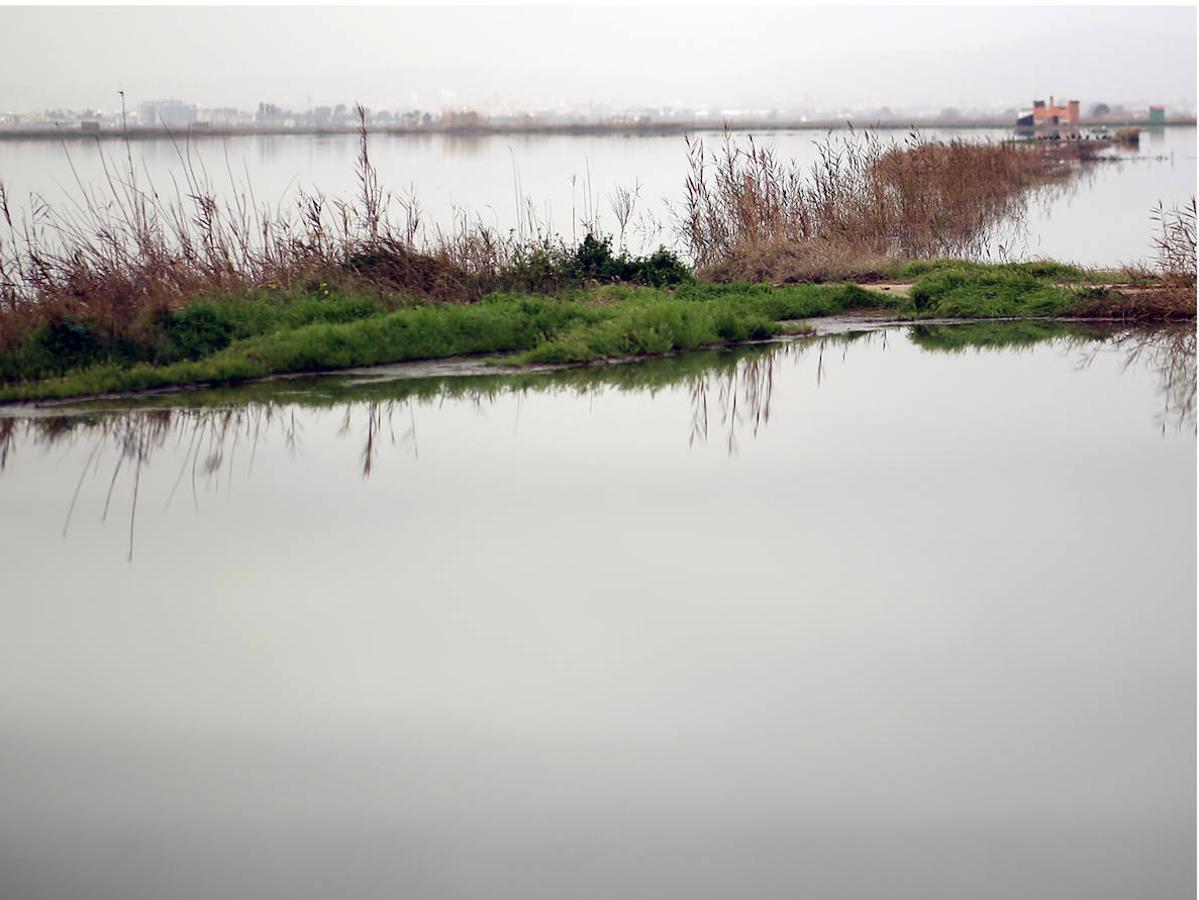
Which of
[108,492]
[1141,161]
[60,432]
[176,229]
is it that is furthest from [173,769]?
[1141,161]

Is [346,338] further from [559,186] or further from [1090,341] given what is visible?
[559,186]

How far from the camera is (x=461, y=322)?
12617 mm

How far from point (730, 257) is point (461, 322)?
17.0ft

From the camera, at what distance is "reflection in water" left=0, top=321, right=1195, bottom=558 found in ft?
30.9

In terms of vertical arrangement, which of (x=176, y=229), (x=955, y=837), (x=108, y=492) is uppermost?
(x=176, y=229)

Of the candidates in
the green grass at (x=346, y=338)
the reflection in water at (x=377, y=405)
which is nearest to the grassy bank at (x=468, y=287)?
the green grass at (x=346, y=338)

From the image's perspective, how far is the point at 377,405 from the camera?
427 inches

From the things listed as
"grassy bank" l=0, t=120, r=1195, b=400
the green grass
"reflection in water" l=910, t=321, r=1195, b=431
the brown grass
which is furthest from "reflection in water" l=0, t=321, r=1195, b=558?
the brown grass

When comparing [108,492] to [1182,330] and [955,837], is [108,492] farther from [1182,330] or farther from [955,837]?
[1182,330]

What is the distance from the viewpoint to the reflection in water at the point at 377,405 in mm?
9406

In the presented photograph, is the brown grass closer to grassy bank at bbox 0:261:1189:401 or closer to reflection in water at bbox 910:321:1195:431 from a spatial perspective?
grassy bank at bbox 0:261:1189:401

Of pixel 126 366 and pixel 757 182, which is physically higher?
pixel 757 182

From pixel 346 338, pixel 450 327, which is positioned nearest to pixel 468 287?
pixel 450 327

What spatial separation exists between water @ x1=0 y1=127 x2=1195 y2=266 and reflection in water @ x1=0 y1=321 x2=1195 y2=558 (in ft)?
13.8
